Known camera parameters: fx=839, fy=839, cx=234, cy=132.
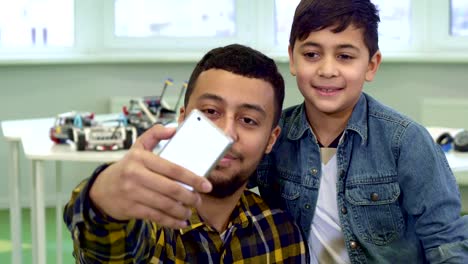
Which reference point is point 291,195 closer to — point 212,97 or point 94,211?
point 212,97

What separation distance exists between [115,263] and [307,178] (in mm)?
647

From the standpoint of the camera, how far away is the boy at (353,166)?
1.47 meters

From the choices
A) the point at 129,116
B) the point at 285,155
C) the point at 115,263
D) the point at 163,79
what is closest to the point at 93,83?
the point at 163,79

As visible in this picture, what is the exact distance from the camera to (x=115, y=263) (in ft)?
3.29

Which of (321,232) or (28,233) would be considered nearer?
Result: (321,232)

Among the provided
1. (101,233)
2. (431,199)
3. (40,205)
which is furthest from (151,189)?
(40,205)

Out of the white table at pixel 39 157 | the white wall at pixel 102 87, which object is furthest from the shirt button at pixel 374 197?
the white wall at pixel 102 87

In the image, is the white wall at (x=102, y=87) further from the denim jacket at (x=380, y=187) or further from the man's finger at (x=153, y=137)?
the man's finger at (x=153, y=137)

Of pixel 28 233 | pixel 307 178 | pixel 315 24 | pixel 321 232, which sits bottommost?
pixel 28 233

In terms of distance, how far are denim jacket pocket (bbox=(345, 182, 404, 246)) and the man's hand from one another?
29.3 inches

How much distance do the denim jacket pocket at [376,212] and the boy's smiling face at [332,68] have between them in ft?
0.54

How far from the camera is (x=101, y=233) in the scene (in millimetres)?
925

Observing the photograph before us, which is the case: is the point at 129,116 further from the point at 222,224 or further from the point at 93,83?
the point at 93,83

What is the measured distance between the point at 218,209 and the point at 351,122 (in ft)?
1.07
